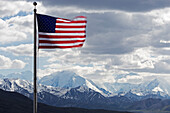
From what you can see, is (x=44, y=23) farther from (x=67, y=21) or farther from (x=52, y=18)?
(x=67, y=21)

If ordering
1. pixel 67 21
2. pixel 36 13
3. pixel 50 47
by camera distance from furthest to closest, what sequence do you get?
pixel 67 21, pixel 50 47, pixel 36 13

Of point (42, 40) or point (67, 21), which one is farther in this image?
point (67, 21)

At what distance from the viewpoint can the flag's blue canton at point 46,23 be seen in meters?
26.5

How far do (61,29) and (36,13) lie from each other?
12.0 feet

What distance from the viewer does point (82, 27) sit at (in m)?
29.5

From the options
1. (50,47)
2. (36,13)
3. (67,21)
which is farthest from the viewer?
(67,21)

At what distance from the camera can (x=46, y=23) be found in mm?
27094

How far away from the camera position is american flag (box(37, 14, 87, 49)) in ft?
88.5

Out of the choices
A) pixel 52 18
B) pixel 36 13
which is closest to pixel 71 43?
pixel 52 18

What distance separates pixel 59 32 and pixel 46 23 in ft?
6.35

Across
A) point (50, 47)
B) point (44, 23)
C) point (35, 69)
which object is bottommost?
point (35, 69)

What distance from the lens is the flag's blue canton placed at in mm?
26522

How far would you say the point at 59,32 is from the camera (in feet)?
94.1

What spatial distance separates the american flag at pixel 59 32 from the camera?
27.0 m
